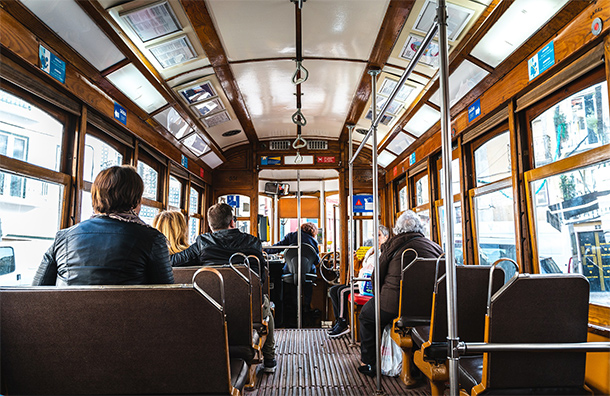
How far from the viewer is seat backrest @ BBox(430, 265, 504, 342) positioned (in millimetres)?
1976

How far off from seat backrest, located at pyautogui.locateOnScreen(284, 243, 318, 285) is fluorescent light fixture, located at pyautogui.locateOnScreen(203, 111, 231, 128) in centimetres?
188

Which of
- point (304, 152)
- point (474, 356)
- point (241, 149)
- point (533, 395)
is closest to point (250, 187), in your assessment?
point (241, 149)

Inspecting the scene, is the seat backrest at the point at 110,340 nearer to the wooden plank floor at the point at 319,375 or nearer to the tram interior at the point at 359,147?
the tram interior at the point at 359,147

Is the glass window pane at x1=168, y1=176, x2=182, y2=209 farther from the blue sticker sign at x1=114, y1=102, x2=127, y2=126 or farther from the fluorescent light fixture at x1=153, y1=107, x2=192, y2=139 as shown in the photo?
the blue sticker sign at x1=114, y1=102, x2=127, y2=126

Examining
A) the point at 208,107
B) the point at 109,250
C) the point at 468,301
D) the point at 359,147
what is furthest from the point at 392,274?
the point at 208,107

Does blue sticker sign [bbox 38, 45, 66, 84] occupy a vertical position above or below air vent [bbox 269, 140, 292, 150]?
below

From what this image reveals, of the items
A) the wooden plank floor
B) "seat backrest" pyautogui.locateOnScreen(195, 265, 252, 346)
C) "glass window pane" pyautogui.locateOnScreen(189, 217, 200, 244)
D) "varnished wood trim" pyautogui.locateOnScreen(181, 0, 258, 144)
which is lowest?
the wooden plank floor

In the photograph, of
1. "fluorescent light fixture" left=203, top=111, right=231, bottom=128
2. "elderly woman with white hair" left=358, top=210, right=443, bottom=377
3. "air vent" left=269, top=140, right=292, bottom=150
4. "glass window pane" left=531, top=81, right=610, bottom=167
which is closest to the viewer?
"glass window pane" left=531, top=81, right=610, bottom=167

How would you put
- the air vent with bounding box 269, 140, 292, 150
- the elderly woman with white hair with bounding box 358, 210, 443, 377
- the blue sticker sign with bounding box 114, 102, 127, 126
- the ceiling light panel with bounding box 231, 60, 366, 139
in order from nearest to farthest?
1. the elderly woman with white hair with bounding box 358, 210, 443, 377
2. the blue sticker sign with bounding box 114, 102, 127, 126
3. the ceiling light panel with bounding box 231, 60, 366, 139
4. the air vent with bounding box 269, 140, 292, 150

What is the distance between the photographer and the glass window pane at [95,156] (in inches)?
121

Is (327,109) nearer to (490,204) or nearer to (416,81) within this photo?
(416,81)

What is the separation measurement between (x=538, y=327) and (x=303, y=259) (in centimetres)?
361

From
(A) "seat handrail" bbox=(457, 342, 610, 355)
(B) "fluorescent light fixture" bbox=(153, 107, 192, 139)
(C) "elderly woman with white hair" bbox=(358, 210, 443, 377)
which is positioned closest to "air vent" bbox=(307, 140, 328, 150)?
(B) "fluorescent light fixture" bbox=(153, 107, 192, 139)

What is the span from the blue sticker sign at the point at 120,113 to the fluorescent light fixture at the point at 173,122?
0.48 meters
